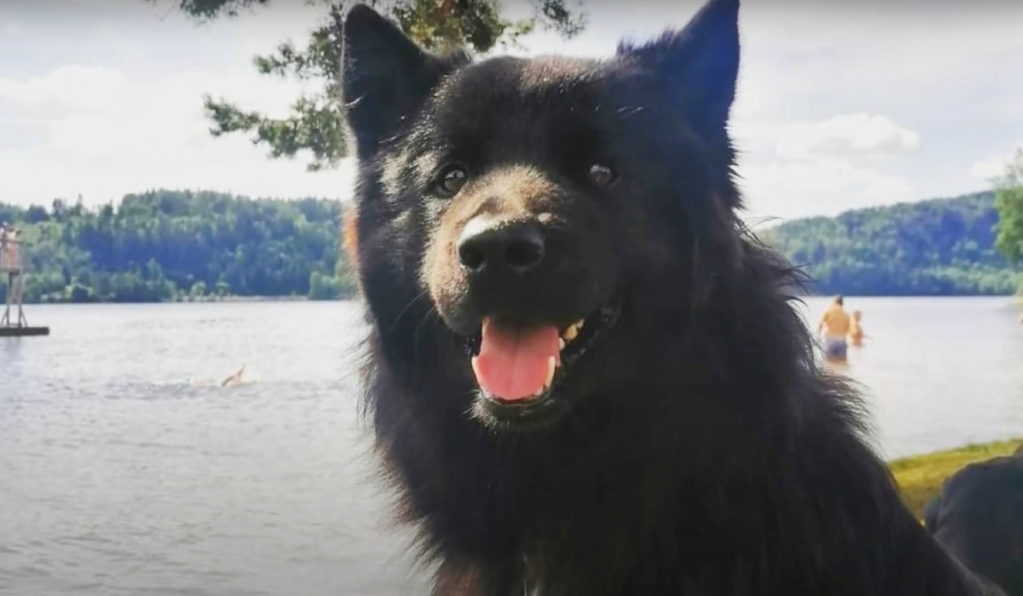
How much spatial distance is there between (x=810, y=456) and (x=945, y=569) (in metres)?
0.32

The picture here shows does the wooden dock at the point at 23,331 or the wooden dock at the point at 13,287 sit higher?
the wooden dock at the point at 13,287

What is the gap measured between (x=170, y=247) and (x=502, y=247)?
211cm

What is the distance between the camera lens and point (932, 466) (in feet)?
10.0

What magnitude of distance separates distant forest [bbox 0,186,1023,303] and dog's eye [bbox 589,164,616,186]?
1.26 metres

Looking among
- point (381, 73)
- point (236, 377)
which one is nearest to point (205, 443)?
point (236, 377)

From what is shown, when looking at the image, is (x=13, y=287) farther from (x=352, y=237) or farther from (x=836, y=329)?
(x=836, y=329)

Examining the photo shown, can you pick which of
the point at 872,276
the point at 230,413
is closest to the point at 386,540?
the point at 230,413

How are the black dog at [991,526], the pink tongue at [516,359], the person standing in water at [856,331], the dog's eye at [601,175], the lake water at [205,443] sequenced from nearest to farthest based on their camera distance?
the pink tongue at [516,359] < the dog's eye at [601,175] < the black dog at [991,526] < the person standing in water at [856,331] < the lake water at [205,443]

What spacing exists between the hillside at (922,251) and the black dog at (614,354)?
42.4 inches

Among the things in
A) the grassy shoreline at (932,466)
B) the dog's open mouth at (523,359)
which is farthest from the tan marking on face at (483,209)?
the grassy shoreline at (932,466)

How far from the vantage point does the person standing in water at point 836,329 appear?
249 centimetres

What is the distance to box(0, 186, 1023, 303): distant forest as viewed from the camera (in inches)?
113

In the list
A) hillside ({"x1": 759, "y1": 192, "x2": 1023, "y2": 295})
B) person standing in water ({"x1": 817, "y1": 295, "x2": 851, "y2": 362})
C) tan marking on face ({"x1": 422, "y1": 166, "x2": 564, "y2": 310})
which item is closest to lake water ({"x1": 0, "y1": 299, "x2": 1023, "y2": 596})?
hillside ({"x1": 759, "y1": 192, "x2": 1023, "y2": 295})

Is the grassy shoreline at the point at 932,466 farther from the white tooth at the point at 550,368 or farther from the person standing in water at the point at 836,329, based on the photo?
the white tooth at the point at 550,368
